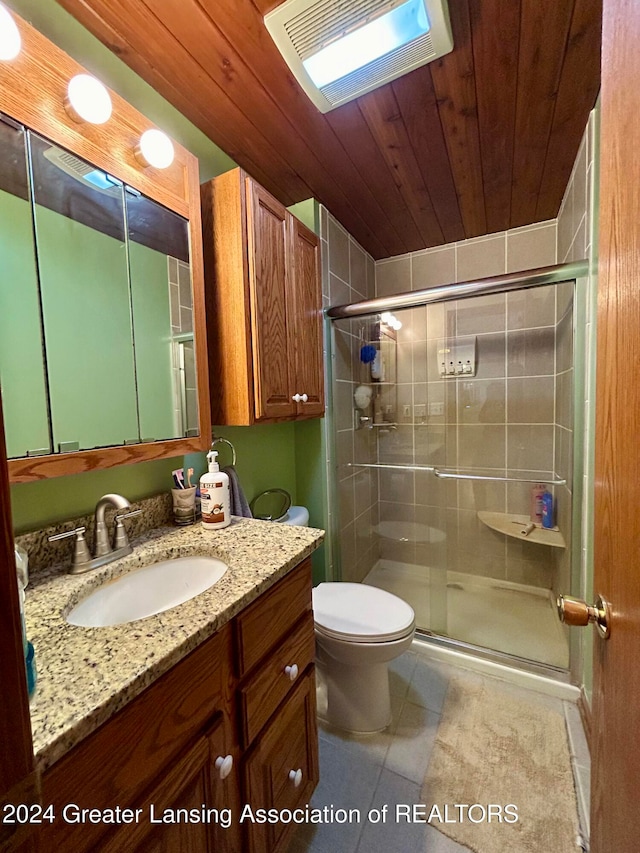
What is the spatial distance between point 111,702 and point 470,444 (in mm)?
2228

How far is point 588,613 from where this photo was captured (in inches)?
22.7

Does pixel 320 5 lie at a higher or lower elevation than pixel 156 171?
higher

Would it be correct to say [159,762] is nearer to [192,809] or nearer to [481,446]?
[192,809]

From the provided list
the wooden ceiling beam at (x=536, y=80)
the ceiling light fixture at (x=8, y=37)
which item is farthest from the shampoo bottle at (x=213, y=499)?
the wooden ceiling beam at (x=536, y=80)

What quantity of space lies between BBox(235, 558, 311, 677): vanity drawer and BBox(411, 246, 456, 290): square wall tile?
204cm

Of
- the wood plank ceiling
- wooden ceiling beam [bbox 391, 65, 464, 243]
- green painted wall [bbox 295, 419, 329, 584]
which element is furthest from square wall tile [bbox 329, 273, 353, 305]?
green painted wall [bbox 295, 419, 329, 584]

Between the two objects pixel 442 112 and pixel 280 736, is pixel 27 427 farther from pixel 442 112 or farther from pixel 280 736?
pixel 442 112

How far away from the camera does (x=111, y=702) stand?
476 millimetres

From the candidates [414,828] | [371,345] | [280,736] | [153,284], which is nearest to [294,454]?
[371,345]

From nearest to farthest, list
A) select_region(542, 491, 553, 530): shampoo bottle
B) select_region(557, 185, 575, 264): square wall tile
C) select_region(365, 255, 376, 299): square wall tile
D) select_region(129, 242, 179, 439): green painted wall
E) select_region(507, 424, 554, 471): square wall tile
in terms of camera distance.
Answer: select_region(129, 242, 179, 439): green painted wall < select_region(557, 185, 575, 264): square wall tile < select_region(542, 491, 553, 530): shampoo bottle < select_region(507, 424, 554, 471): square wall tile < select_region(365, 255, 376, 299): square wall tile

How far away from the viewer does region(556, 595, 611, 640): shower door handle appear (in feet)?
1.75

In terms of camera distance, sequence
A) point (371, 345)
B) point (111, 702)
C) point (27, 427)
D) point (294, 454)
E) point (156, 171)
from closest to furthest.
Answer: point (111, 702)
point (27, 427)
point (156, 171)
point (294, 454)
point (371, 345)

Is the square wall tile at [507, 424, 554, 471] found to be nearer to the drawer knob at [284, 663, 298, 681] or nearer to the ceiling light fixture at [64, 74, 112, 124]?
the drawer knob at [284, 663, 298, 681]

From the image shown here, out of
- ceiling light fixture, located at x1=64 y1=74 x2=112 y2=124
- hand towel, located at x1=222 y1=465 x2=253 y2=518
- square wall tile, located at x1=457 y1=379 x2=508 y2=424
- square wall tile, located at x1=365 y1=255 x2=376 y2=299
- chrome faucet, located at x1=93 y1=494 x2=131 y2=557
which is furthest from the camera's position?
square wall tile, located at x1=365 y1=255 x2=376 y2=299
